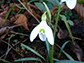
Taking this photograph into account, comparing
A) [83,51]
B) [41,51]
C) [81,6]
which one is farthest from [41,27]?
[81,6]

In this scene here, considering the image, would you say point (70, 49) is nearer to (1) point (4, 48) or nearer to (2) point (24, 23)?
(2) point (24, 23)

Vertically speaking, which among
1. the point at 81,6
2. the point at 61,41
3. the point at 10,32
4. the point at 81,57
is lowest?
the point at 81,57

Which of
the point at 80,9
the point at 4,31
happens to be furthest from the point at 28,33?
the point at 80,9

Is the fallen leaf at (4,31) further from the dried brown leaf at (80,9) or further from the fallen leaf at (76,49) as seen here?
the dried brown leaf at (80,9)

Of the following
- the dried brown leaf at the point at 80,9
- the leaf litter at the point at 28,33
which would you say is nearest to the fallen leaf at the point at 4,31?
the leaf litter at the point at 28,33

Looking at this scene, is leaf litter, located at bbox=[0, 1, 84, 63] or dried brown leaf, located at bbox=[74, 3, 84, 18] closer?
leaf litter, located at bbox=[0, 1, 84, 63]

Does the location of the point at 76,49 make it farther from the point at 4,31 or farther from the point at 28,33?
the point at 4,31

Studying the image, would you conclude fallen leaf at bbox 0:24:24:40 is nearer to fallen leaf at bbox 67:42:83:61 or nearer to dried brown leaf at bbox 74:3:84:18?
fallen leaf at bbox 67:42:83:61

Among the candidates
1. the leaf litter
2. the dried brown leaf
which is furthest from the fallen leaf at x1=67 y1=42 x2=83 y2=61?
the dried brown leaf

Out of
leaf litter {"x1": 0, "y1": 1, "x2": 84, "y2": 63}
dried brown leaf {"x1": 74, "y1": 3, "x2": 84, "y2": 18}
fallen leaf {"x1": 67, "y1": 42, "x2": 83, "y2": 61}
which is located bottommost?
fallen leaf {"x1": 67, "y1": 42, "x2": 83, "y2": 61}

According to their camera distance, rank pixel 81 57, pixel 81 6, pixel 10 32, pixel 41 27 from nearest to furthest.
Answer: pixel 41 27 → pixel 81 57 → pixel 10 32 → pixel 81 6

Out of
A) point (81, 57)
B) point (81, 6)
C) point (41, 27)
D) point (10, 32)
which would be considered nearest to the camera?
point (41, 27)
